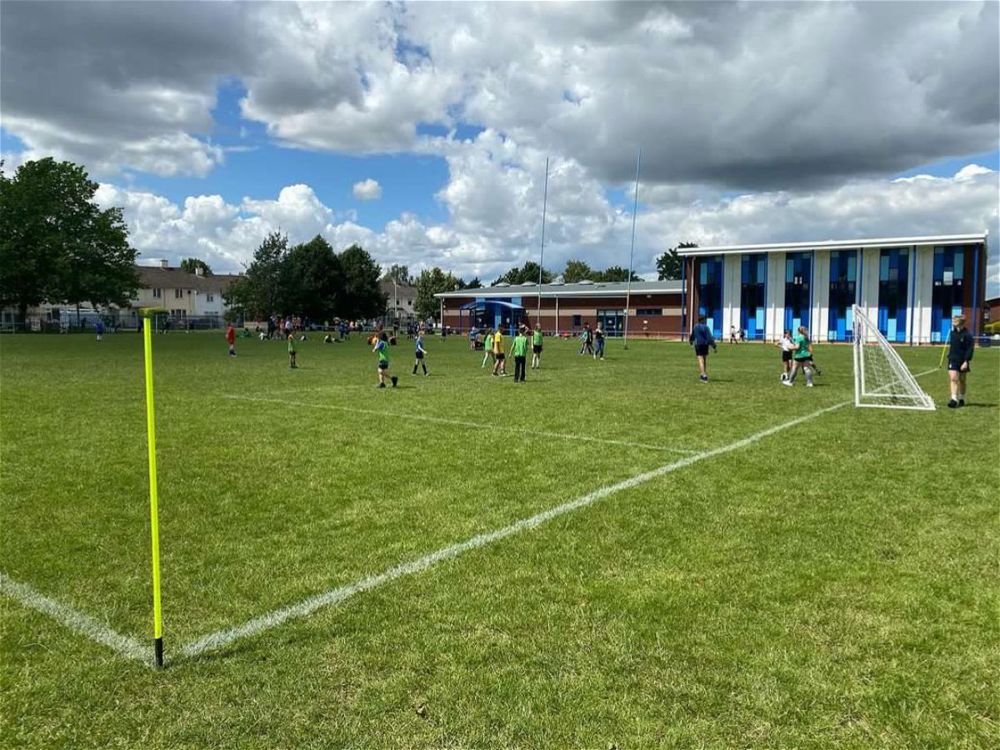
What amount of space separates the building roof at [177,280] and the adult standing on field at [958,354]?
97.2m

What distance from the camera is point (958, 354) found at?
14.6 meters

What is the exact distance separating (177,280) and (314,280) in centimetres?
3775

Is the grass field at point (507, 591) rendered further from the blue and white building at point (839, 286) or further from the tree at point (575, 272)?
the tree at point (575, 272)

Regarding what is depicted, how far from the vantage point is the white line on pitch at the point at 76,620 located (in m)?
3.96

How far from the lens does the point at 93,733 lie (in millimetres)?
3184

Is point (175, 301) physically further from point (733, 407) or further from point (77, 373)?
point (733, 407)

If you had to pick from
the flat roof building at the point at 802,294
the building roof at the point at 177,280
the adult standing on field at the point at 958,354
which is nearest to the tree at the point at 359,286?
the flat roof building at the point at 802,294

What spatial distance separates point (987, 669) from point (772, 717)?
1400mm

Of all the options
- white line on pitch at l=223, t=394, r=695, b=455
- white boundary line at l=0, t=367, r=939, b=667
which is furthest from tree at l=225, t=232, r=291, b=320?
white boundary line at l=0, t=367, r=939, b=667

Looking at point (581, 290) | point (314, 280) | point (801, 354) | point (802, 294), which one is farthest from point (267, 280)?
point (801, 354)

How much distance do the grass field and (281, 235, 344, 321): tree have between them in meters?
69.5

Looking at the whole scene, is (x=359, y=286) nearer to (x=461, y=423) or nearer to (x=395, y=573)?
(x=461, y=423)

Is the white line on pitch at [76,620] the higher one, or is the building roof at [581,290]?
the building roof at [581,290]

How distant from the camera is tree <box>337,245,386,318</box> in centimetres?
8625
